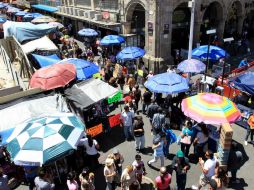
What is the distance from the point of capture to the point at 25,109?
9.44m

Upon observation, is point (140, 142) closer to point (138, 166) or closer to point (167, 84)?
point (138, 166)

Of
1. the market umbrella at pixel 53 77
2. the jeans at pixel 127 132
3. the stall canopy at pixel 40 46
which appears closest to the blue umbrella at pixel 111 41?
the stall canopy at pixel 40 46

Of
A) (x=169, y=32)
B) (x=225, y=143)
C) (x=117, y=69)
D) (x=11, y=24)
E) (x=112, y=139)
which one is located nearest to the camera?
(x=225, y=143)

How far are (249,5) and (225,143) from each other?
782 inches

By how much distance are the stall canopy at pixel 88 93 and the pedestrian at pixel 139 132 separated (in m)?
1.99

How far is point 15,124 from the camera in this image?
28.7ft

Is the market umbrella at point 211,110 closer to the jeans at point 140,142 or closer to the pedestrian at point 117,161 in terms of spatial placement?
the jeans at point 140,142

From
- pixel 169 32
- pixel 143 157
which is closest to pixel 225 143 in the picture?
pixel 143 157

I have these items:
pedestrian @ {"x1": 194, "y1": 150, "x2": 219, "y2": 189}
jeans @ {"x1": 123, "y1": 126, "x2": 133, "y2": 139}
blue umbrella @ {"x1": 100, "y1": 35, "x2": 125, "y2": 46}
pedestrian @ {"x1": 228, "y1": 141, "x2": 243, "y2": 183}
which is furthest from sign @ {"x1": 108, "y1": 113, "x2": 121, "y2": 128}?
blue umbrella @ {"x1": 100, "y1": 35, "x2": 125, "y2": 46}

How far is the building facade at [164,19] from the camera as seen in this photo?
17531 millimetres

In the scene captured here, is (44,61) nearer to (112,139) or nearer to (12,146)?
(112,139)

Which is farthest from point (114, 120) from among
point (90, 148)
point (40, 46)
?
point (40, 46)

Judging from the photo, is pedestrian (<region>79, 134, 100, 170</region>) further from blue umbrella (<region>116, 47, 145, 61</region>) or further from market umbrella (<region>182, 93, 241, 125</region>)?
blue umbrella (<region>116, 47, 145, 61</region>)

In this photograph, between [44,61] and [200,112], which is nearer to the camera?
[200,112]
